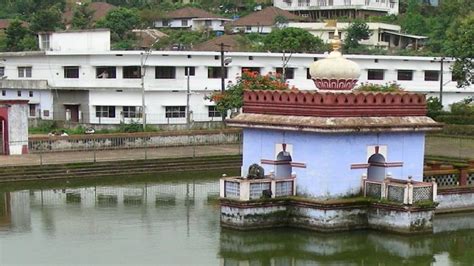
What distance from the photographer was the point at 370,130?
2075 cm

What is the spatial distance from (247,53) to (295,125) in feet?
97.6

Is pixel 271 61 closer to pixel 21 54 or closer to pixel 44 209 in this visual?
pixel 21 54

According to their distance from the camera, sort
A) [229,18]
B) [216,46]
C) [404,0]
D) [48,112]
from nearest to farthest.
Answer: [48,112]
[216,46]
[229,18]
[404,0]

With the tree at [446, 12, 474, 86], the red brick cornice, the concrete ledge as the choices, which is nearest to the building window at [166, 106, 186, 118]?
the tree at [446, 12, 474, 86]

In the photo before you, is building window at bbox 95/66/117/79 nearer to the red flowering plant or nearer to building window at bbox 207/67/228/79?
building window at bbox 207/67/228/79

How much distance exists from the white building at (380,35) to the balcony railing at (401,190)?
51560 mm

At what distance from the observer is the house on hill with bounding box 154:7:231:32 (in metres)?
79.1

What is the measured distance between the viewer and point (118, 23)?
71.5 metres

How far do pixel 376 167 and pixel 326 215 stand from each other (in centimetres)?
228

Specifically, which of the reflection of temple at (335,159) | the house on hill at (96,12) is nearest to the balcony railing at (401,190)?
the reflection of temple at (335,159)

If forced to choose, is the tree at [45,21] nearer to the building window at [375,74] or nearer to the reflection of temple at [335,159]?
the building window at [375,74]

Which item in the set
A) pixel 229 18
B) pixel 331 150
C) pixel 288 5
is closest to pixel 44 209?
pixel 331 150

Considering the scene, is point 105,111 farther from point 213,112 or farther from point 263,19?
point 263,19

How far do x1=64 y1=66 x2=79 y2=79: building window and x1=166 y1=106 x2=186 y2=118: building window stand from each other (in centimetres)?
562
